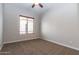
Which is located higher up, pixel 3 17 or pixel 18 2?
pixel 18 2

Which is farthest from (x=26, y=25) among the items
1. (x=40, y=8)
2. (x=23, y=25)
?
(x=40, y=8)

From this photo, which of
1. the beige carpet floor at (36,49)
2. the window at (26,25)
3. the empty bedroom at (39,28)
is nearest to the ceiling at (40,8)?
the empty bedroom at (39,28)

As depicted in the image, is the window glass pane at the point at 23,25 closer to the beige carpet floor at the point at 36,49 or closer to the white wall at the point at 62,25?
the beige carpet floor at the point at 36,49

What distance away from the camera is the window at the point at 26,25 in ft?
6.02

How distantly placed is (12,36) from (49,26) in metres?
0.69

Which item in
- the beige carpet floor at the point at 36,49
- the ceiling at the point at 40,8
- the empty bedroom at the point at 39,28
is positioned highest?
the ceiling at the point at 40,8

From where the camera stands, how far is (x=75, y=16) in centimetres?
179

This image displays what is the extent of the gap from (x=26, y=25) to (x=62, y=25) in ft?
2.14

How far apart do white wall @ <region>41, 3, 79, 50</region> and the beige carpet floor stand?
0.30ft

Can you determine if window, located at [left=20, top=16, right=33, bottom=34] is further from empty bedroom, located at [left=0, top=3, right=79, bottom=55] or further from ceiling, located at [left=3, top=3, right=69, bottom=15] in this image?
ceiling, located at [left=3, top=3, right=69, bottom=15]

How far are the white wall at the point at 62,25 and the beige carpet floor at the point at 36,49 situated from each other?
0.09 metres

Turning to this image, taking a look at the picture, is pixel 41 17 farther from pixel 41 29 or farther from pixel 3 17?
pixel 3 17

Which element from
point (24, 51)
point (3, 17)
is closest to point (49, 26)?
point (24, 51)

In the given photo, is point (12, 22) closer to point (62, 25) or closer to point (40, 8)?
point (40, 8)
